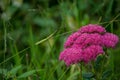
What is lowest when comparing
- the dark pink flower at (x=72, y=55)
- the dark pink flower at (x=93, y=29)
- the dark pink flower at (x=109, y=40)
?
the dark pink flower at (x=72, y=55)

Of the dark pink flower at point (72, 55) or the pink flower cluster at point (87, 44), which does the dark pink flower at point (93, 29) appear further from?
the dark pink flower at point (72, 55)

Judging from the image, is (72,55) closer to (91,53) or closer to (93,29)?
(91,53)

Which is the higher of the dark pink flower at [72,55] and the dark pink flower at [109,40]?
the dark pink flower at [109,40]

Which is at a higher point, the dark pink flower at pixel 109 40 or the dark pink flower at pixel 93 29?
the dark pink flower at pixel 93 29

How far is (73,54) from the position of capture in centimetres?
210

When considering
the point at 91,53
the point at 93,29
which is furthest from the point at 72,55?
the point at 93,29

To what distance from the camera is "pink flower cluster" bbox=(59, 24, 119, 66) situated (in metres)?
2.07

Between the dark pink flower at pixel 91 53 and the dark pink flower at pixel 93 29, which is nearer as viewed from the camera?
the dark pink flower at pixel 91 53

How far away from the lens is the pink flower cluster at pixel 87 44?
2072 millimetres

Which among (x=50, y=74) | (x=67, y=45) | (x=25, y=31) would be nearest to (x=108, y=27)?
(x=50, y=74)

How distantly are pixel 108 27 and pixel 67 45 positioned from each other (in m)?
0.62

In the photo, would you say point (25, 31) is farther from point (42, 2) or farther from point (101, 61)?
point (101, 61)

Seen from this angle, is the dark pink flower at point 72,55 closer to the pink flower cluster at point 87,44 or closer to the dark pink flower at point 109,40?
the pink flower cluster at point 87,44

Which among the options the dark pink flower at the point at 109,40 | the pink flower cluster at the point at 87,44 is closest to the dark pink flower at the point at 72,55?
the pink flower cluster at the point at 87,44
